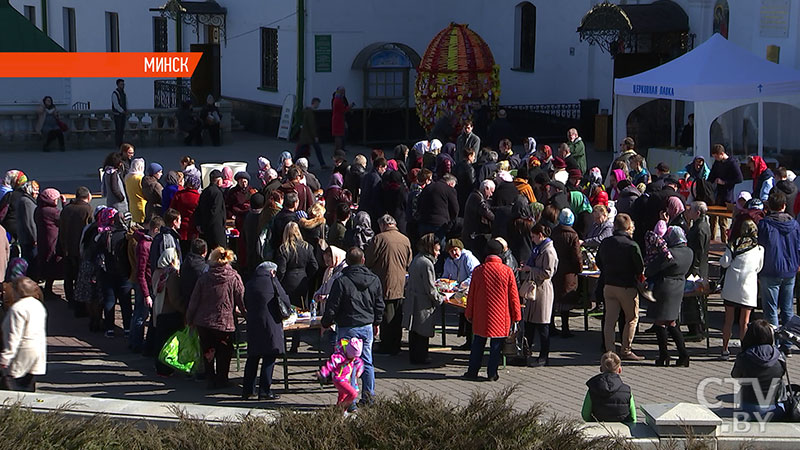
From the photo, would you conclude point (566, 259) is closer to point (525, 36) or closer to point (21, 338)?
point (21, 338)

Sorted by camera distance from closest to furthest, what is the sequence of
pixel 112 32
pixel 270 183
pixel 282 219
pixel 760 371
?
pixel 760 371 < pixel 282 219 < pixel 270 183 < pixel 112 32

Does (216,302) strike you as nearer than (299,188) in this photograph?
Yes

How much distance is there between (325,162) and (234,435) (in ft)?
61.7

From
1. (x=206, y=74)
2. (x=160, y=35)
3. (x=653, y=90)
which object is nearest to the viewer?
(x=653, y=90)

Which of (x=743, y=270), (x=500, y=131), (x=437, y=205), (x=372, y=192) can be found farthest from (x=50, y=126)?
(x=743, y=270)

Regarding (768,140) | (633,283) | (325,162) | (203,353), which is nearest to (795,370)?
(633,283)

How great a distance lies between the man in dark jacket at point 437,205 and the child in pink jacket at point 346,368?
460 cm

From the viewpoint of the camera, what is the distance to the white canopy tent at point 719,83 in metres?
19.8

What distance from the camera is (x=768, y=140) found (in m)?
21.8

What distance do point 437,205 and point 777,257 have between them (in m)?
4.37

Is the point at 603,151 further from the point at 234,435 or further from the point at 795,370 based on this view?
the point at 234,435

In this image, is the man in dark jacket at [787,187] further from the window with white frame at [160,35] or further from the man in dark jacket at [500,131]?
the window with white frame at [160,35]

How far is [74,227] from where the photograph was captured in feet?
44.7

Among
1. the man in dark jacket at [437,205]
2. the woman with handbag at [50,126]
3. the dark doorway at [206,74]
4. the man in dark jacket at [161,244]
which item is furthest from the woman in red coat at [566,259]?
the dark doorway at [206,74]
